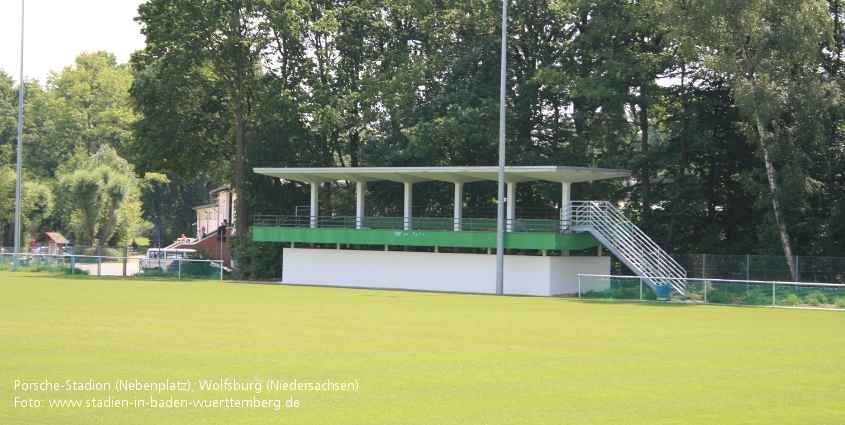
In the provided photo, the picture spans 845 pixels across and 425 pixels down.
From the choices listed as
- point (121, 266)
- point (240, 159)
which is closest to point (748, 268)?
point (240, 159)

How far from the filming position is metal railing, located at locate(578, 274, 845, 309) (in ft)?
106

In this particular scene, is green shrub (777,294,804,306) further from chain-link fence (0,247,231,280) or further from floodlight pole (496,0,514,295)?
chain-link fence (0,247,231,280)

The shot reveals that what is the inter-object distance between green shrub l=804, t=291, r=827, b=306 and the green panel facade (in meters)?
12.0

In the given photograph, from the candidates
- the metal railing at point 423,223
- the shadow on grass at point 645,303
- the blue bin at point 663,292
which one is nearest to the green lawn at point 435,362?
the shadow on grass at point 645,303

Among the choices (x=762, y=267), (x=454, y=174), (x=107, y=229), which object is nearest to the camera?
(x=762, y=267)

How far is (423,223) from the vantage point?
47.2 metres

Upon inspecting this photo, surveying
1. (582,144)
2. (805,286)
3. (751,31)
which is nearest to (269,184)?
(582,144)

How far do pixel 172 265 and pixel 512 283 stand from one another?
1881cm

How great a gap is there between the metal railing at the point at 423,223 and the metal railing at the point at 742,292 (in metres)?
6.94

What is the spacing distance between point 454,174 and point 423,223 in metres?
3.30

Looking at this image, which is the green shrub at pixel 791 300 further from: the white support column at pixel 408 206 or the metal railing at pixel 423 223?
the white support column at pixel 408 206

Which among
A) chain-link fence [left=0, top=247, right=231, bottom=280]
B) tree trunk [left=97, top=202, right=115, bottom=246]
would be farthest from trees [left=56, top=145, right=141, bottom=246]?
chain-link fence [left=0, top=247, right=231, bottom=280]

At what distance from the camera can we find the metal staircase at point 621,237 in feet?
127

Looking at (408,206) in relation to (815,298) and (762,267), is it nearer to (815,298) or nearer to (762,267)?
(762,267)
